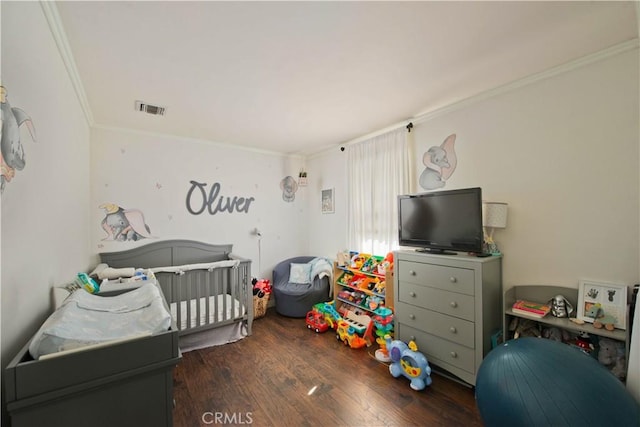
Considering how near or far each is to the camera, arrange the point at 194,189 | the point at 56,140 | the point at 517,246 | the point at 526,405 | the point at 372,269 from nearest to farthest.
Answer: the point at 526,405 → the point at 56,140 → the point at 517,246 → the point at 372,269 → the point at 194,189

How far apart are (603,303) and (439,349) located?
1098 millimetres

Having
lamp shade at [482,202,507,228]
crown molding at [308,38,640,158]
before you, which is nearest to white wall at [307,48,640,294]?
crown molding at [308,38,640,158]

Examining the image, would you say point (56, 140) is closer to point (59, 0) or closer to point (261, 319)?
point (59, 0)

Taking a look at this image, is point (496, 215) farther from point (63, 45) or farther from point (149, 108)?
point (149, 108)

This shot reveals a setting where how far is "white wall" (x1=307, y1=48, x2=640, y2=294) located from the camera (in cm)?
163

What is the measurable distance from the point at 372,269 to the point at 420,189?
1.04m

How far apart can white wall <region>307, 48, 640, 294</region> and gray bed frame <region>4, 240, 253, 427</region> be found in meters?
2.43

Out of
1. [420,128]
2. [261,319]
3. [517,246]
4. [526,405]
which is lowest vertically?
[261,319]

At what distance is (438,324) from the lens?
Result: 6.93ft

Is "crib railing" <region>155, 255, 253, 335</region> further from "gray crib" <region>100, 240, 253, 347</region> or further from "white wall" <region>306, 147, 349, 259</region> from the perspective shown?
"white wall" <region>306, 147, 349, 259</region>

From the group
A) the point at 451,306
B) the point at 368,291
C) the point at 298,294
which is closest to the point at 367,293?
the point at 368,291

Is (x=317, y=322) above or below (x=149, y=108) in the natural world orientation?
below

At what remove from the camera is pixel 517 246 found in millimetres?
2066

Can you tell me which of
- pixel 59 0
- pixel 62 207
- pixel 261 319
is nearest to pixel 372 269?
pixel 261 319
